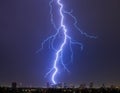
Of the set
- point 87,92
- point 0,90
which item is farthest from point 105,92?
point 0,90

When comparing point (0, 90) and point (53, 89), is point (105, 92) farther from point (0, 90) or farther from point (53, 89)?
point (0, 90)

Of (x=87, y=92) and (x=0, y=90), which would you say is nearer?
(x=0, y=90)

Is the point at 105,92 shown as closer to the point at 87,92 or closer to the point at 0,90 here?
the point at 87,92

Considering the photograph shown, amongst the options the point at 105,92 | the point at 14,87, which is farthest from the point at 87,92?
the point at 14,87

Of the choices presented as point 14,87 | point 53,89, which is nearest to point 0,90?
point 14,87

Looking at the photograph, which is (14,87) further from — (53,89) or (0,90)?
(0,90)

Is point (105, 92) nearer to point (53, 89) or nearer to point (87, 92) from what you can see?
point (87, 92)

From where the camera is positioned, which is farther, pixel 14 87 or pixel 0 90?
pixel 14 87
